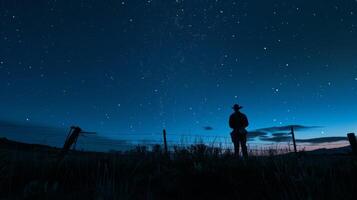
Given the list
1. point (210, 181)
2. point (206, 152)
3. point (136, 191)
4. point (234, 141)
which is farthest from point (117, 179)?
point (234, 141)

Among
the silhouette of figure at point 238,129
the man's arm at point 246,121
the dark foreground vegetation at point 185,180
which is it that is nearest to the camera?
the dark foreground vegetation at point 185,180

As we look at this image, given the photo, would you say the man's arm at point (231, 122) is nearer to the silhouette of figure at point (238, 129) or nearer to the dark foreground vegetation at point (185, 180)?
the silhouette of figure at point (238, 129)

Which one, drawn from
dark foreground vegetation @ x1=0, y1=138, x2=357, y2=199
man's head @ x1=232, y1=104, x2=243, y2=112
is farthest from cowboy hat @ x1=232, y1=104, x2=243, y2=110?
dark foreground vegetation @ x1=0, y1=138, x2=357, y2=199

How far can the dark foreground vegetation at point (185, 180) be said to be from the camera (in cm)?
291

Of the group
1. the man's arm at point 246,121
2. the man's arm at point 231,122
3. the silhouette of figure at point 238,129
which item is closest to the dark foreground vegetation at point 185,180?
the silhouette of figure at point 238,129

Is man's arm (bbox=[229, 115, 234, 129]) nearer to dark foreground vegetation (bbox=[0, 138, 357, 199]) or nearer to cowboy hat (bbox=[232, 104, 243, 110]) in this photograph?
cowboy hat (bbox=[232, 104, 243, 110])

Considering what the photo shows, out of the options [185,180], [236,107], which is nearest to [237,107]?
[236,107]

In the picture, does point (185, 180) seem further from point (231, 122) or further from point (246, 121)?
point (246, 121)

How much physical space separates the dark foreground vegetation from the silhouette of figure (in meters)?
4.80

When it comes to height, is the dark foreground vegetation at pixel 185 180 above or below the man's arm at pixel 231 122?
below

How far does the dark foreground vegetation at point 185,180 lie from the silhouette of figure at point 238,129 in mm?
4805

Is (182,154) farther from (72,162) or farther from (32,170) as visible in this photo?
(32,170)

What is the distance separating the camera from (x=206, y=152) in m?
6.18

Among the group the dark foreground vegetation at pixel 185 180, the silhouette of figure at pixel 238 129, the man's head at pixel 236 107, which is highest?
the man's head at pixel 236 107
